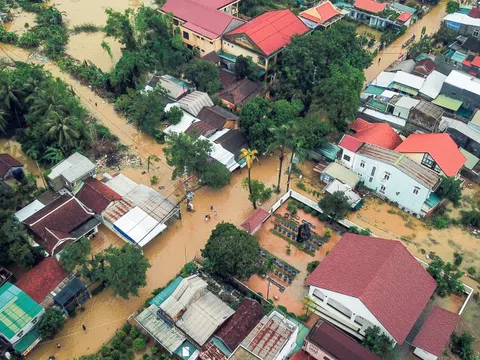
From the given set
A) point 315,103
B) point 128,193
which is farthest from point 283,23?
point 128,193

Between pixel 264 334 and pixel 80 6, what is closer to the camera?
pixel 264 334

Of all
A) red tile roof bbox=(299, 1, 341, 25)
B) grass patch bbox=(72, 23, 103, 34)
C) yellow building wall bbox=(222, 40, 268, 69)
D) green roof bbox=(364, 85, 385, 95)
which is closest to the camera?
green roof bbox=(364, 85, 385, 95)

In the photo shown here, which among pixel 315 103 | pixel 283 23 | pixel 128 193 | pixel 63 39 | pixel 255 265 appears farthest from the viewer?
pixel 63 39

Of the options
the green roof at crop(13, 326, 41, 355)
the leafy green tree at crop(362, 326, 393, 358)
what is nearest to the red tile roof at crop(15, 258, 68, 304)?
the green roof at crop(13, 326, 41, 355)

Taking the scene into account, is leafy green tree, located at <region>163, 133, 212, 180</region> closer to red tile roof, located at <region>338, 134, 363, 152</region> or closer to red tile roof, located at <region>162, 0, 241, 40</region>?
red tile roof, located at <region>338, 134, 363, 152</region>

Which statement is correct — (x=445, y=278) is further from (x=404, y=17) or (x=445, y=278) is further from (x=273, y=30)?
(x=404, y=17)

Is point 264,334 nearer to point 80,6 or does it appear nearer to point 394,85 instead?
point 394,85

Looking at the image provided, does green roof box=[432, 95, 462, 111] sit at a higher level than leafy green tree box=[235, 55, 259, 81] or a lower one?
higher
